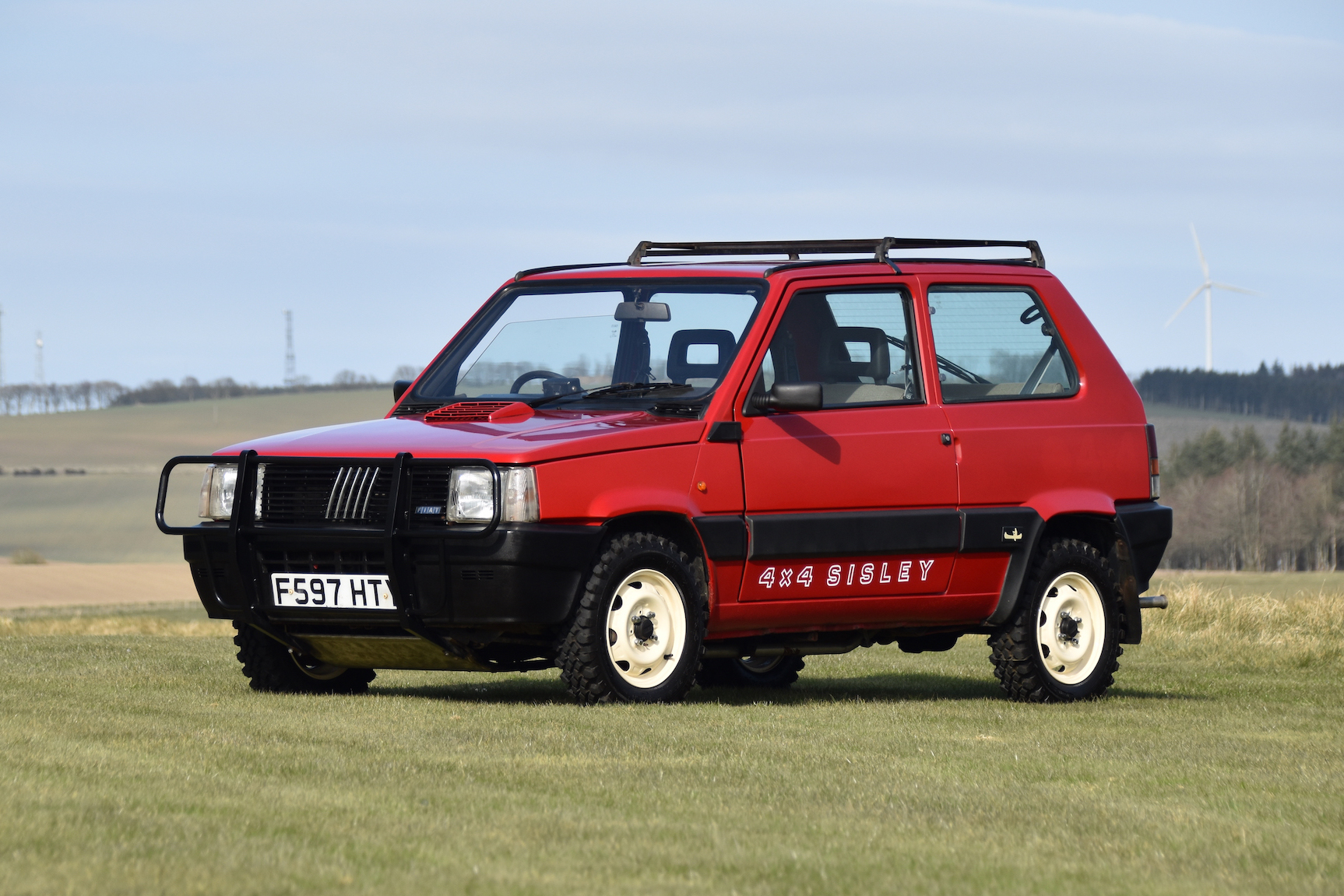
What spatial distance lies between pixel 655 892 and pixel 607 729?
9.88ft

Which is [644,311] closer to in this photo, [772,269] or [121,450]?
[772,269]

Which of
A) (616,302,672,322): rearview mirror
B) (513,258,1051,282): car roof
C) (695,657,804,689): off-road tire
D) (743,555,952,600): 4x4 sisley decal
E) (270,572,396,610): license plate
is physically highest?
(513,258,1051,282): car roof

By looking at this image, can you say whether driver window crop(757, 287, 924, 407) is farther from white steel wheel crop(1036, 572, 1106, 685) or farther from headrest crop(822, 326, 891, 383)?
white steel wheel crop(1036, 572, 1106, 685)

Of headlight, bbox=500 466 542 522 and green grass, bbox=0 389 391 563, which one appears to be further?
green grass, bbox=0 389 391 563

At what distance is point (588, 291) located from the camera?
9938mm

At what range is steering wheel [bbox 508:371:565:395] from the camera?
960 cm

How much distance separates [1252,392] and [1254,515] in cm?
4394

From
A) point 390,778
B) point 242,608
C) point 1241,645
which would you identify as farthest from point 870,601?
point 1241,645

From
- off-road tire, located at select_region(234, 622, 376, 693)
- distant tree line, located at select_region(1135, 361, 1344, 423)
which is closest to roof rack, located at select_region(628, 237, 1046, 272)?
off-road tire, located at select_region(234, 622, 376, 693)

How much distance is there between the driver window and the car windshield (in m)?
0.26

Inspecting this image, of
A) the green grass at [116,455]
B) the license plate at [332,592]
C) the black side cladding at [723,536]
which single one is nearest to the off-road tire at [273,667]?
the license plate at [332,592]

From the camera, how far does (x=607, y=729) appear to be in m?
7.49

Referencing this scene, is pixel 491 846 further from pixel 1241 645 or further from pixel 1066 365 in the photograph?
pixel 1241 645

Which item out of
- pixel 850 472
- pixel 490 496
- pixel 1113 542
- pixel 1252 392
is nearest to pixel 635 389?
pixel 850 472
